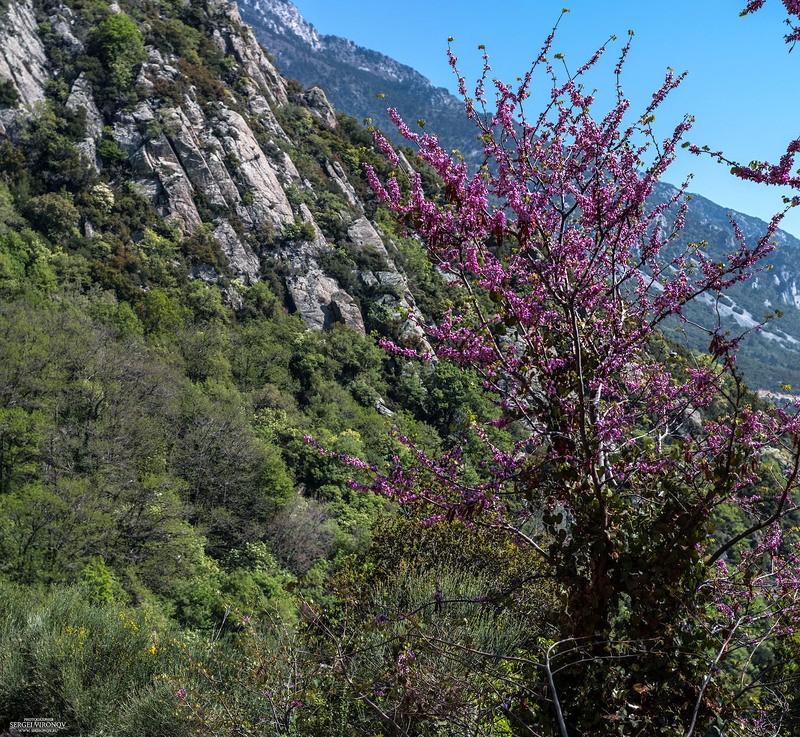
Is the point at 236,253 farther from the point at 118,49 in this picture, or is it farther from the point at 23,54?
the point at 23,54

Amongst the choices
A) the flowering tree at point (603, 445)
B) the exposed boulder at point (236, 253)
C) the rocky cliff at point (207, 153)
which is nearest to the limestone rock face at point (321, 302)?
the rocky cliff at point (207, 153)

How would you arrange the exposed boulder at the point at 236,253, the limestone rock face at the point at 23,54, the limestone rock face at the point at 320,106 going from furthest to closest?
1. the limestone rock face at the point at 320,106
2. the exposed boulder at the point at 236,253
3. the limestone rock face at the point at 23,54

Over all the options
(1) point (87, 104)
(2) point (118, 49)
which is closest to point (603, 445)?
(1) point (87, 104)

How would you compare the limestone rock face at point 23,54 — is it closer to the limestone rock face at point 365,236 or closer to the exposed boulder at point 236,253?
the exposed boulder at point 236,253

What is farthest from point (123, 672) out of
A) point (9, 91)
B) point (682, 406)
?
point (9, 91)

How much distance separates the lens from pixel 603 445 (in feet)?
9.70

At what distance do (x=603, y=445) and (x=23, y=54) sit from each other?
52.1 metres

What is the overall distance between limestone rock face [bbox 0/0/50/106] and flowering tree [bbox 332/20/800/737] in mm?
47130

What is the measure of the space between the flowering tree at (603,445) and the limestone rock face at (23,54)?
47130 mm

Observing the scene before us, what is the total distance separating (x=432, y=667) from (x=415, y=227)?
10.8 ft

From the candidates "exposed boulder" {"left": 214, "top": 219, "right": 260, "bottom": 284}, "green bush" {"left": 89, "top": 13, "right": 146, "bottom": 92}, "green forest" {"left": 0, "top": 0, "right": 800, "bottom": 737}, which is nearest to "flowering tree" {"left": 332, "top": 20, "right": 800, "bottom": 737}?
"green forest" {"left": 0, "top": 0, "right": 800, "bottom": 737}

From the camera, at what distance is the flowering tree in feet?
7.51

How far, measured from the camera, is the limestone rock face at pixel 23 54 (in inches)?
1496

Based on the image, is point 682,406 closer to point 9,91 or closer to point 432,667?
point 432,667
